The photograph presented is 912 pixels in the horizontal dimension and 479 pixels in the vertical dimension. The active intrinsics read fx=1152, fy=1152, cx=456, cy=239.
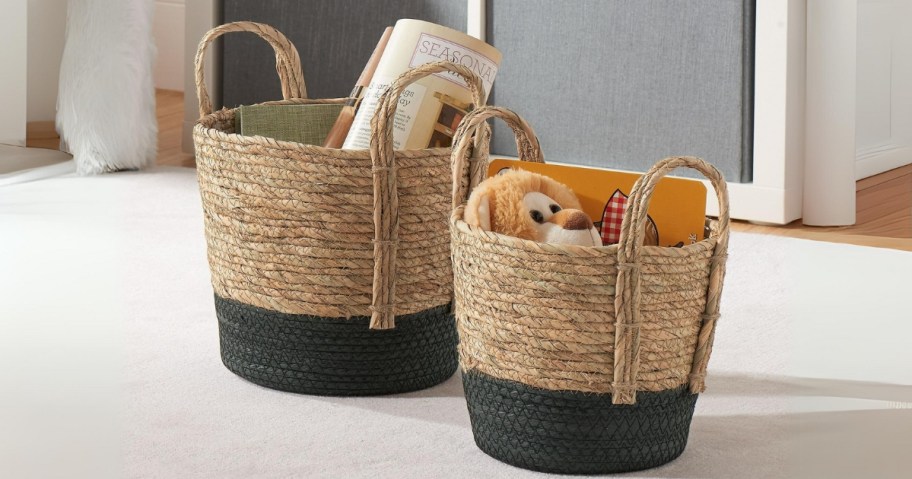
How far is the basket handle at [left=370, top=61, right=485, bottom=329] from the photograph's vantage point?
1.12 meters

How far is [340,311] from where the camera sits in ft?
3.94

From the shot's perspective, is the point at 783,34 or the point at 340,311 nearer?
the point at 340,311

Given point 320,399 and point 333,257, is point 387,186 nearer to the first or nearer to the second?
point 333,257

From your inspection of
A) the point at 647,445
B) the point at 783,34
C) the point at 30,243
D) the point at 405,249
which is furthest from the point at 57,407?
the point at 783,34

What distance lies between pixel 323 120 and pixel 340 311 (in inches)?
12.0

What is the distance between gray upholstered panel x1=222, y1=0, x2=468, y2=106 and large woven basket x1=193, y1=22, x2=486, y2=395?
1.27 metres

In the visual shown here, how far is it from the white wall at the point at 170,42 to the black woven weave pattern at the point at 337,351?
249 cm

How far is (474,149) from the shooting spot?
1130mm

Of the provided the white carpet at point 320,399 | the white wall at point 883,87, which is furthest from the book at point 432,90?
the white wall at point 883,87

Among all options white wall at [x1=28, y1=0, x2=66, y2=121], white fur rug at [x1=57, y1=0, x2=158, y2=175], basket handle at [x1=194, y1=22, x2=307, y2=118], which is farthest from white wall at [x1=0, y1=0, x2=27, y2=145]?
basket handle at [x1=194, y1=22, x2=307, y2=118]

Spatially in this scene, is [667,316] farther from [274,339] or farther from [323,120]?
[323,120]

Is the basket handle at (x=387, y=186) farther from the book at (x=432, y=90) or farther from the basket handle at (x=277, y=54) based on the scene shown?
the basket handle at (x=277, y=54)

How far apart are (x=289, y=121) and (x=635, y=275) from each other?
22.9 inches

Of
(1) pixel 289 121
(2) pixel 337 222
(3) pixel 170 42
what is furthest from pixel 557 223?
(3) pixel 170 42
